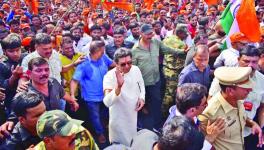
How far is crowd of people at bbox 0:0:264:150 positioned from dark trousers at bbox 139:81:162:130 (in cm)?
2

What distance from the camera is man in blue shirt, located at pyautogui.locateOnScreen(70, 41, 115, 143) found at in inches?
203

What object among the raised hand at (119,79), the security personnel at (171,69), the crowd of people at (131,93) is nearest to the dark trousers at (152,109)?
the crowd of people at (131,93)

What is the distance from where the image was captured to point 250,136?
12.6 feet

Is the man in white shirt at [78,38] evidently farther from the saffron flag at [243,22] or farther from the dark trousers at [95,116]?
the saffron flag at [243,22]

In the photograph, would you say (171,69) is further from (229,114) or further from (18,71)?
(229,114)

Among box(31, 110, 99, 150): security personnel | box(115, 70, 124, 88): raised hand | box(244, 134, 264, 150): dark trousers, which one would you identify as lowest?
box(244, 134, 264, 150): dark trousers

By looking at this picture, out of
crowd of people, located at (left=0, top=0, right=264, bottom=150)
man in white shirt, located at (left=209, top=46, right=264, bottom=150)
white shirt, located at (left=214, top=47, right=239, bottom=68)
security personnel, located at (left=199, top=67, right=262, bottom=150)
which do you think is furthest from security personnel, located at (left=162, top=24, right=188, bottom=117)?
security personnel, located at (left=199, top=67, right=262, bottom=150)

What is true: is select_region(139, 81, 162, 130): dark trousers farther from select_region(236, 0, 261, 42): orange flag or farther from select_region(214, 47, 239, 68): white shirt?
select_region(236, 0, 261, 42): orange flag

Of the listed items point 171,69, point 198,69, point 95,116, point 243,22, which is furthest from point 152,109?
point 243,22

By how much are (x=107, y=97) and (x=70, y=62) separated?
1567mm

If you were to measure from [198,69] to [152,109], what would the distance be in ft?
4.85

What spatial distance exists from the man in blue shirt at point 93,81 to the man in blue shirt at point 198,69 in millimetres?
1214

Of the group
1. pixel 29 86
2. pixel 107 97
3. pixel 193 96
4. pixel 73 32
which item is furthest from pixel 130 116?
pixel 73 32

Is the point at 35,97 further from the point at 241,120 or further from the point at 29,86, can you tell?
the point at 241,120
